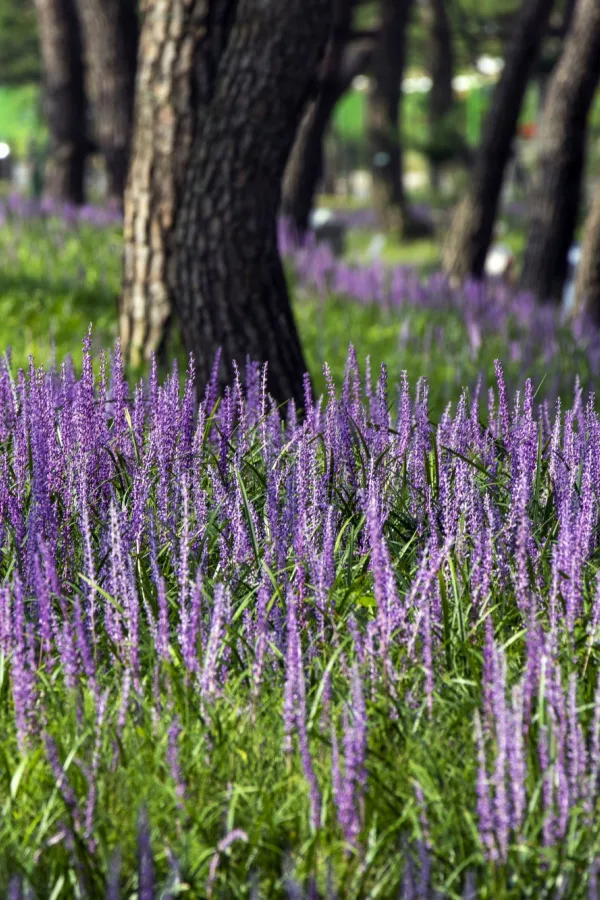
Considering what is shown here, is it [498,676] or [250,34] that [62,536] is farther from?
[250,34]

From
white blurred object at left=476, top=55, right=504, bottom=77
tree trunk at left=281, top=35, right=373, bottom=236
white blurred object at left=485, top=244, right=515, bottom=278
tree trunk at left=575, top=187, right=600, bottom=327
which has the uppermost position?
white blurred object at left=476, top=55, right=504, bottom=77

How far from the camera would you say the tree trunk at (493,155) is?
43.7 feet

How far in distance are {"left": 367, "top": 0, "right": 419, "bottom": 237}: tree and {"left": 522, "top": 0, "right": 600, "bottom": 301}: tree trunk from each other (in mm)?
12588

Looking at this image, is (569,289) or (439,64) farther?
(439,64)

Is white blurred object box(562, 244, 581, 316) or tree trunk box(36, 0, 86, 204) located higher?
tree trunk box(36, 0, 86, 204)

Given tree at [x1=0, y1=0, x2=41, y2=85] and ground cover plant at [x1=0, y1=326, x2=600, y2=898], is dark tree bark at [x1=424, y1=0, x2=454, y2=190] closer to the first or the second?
tree at [x1=0, y1=0, x2=41, y2=85]

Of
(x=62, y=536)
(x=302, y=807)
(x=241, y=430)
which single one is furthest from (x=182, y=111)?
(x=302, y=807)

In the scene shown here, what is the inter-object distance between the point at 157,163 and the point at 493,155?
741 centimetres

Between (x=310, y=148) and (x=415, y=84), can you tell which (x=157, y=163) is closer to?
(x=310, y=148)

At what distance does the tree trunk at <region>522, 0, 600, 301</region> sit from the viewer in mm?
11820

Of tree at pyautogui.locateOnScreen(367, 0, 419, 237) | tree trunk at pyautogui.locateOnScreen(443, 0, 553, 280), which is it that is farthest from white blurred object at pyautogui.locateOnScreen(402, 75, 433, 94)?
→ tree trunk at pyautogui.locateOnScreen(443, 0, 553, 280)

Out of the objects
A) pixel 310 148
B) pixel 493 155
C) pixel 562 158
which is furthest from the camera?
pixel 310 148

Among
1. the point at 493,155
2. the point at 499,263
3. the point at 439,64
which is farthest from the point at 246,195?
the point at 439,64

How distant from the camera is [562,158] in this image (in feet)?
39.8
